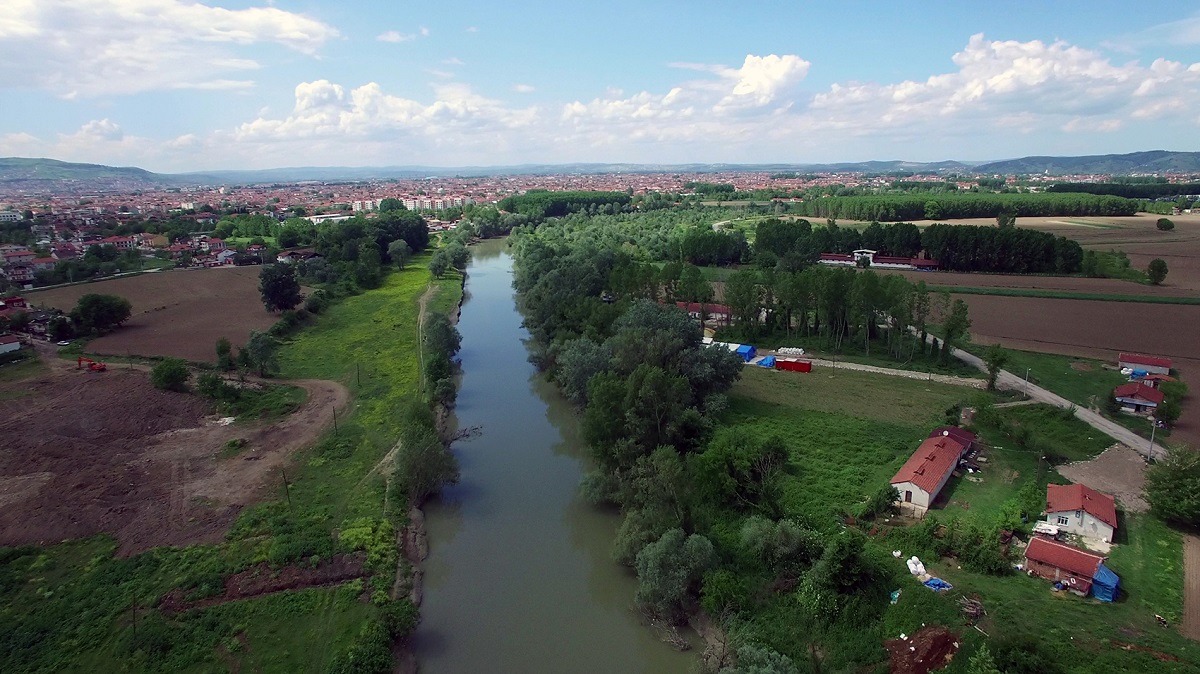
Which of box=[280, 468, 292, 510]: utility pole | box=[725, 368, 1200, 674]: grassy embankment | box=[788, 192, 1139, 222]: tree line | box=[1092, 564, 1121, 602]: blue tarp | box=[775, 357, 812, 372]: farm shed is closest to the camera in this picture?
box=[725, 368, 1200, 674]: grassy embankment

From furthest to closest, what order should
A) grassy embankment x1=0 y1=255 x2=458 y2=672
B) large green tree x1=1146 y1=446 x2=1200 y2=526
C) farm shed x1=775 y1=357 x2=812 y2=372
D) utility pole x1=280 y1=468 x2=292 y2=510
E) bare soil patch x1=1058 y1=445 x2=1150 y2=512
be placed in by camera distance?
farm shed x1=775 y1=357 x2=812 y2=372
utility pole x1=280 y1=468 x2=292 y2=510
bare soil patch x1=1058 y1=445 x2=1150 y2=512
large green tree x1=1146 y1=446 x2=1200 y2=526
grassy embankment x1=0 y1=255 x2=458 y2=672

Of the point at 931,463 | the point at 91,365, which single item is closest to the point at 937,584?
the point at 931,463

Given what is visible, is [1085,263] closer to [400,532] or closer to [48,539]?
[400,532]

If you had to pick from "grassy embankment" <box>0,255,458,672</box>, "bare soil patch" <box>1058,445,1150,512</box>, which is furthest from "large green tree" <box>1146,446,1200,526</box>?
"grassy embankment" <box>0,255,458,672</box>

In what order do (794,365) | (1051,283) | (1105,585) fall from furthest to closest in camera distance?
(1051,283)
(794,365)
(1105,585)

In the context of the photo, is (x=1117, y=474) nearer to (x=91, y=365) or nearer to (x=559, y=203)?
(x=91, y=365)

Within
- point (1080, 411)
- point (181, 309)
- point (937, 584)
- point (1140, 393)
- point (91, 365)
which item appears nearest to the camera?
point (937, 584)

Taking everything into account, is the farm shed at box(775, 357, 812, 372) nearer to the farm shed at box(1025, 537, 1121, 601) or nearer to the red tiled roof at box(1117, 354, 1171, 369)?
the red tiled roof at box(1117, 354, 1171, 369)
